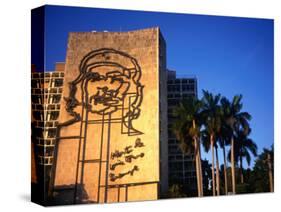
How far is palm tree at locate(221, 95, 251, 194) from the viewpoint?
16906mm

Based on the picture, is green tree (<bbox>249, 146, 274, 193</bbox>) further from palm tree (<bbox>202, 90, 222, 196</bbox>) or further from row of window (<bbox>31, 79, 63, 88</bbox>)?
row of window (<bbox>31, 79, 63, 88</bbox>)

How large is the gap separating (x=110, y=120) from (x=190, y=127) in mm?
2042

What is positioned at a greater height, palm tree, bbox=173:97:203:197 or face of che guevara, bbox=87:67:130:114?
face of che guevara, bbox=87:67:130:114

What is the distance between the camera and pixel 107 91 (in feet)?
51.0

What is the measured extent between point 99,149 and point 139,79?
1.79 meters

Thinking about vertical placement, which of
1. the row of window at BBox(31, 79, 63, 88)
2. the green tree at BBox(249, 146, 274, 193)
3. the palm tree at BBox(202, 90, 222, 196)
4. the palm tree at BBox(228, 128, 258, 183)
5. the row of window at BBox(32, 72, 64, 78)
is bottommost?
the green tree at BBox(249, 146, 274, 193)

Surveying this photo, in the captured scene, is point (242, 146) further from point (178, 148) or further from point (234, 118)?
point (178, 148)

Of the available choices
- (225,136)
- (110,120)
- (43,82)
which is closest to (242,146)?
(225,136)

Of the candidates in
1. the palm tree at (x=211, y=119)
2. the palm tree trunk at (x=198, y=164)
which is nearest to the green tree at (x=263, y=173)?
the palm tree at (x=211, y=119)

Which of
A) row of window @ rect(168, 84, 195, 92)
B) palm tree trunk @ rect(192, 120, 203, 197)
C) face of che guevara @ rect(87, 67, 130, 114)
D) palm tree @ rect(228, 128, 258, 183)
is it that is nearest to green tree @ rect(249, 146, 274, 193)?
palm tree @ rect(228, 128, 258, 183)

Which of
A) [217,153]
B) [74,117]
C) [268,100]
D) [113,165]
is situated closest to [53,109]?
[74,117]

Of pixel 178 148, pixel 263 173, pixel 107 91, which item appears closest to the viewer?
pixel 107 91

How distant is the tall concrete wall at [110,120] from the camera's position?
1516 cm

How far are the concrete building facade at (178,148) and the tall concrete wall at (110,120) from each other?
1.29ft
